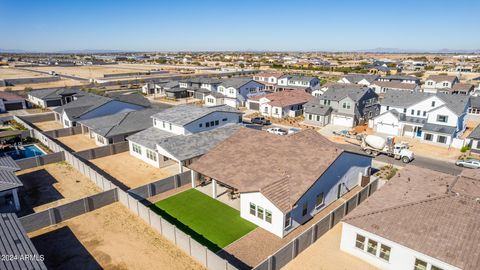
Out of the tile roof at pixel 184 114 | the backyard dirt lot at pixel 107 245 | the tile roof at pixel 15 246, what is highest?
the tile roof at pixel 184 114

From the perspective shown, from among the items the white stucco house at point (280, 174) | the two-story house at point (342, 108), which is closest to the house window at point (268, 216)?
the white stucco house at point (280, 174)

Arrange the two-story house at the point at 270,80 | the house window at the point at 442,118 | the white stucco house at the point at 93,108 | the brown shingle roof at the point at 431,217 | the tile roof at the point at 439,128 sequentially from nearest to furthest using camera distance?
the brown shingle roof at the point at 431,217, the tile roof at the point at 439,128, the house window at the point at 442,118, the white stucco house at the point at 93,108, the two-story house at the point at 270,80

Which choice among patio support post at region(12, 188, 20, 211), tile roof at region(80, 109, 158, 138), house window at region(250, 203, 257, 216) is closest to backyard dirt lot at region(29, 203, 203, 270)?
patio support post at region(12, 188, 20, 211)

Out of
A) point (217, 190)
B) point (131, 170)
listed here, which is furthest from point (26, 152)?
point (217, 190)

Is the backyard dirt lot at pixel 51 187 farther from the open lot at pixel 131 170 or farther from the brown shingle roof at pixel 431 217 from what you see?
the brown shingle roof at pixel 431 217

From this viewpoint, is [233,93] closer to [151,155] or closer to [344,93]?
[344,93]

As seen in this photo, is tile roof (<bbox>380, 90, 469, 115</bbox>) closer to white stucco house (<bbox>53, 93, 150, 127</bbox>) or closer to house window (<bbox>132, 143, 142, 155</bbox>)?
house window (<bbox>132, 143, 142, 155</bbox>)
